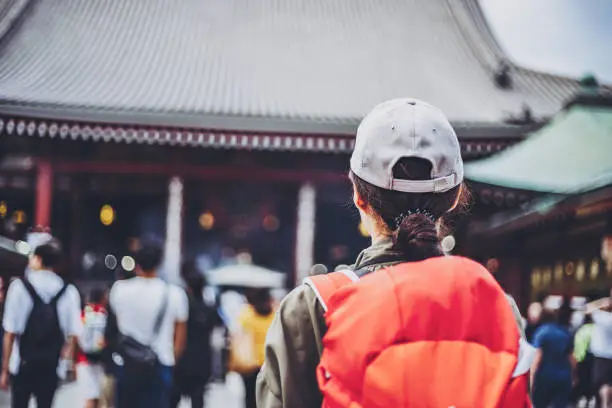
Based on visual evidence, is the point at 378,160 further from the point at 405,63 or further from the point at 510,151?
the point at 405,63

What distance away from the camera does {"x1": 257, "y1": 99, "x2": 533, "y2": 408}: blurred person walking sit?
1215 mm

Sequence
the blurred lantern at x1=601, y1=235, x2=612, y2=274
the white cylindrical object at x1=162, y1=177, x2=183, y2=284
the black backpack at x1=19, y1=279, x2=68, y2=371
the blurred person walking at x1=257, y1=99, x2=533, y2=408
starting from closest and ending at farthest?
the blurred person walking at x1=257, y1=99, x2=533, y2=408
the black backpack at x1=19, y1=279, x2=68, y2=371
the blurred lantern at x1=601, y1=235, x2=612, y2=274
the white cylindrical object at x1=162, y1=177, x2=183, y2=284

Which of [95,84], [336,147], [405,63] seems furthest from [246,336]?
[405,63]

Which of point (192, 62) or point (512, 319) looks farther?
point (192, 62)

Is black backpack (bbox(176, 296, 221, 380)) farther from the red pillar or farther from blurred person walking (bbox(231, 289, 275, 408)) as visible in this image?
the red pillar

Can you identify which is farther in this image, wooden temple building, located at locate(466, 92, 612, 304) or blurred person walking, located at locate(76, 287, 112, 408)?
wooden temple building, located at locate(466, 92, 612, 304)

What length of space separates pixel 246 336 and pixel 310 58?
8.58 metres

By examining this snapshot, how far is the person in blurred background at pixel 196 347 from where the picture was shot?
4.98 m

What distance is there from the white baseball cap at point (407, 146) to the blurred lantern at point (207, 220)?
1240 cm

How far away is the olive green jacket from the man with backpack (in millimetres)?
3214

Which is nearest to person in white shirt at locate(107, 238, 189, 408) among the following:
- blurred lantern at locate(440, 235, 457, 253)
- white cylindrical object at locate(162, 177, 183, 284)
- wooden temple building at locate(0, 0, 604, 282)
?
blurred lantern at locate(440, 235, 457, 253)

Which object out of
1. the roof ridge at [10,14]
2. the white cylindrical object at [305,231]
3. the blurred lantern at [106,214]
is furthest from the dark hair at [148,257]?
the roof ridge at [10,14]

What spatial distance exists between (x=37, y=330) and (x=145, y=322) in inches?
25.1

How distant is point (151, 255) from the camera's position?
162 inches
